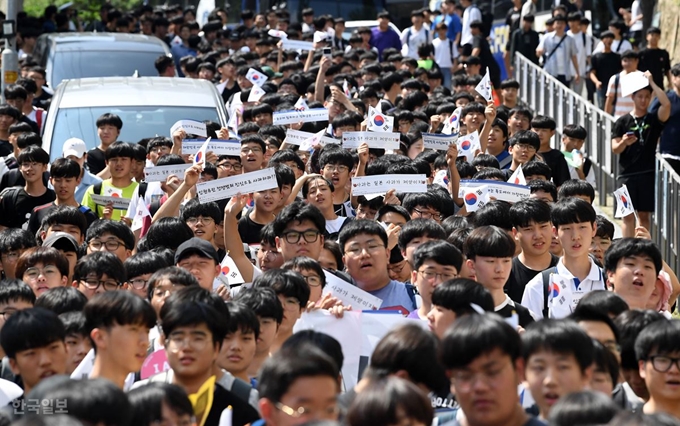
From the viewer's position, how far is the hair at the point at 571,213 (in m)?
8.02

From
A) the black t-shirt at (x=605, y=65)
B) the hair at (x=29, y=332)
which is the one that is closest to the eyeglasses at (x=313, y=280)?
the hair at (x=29, y=332)

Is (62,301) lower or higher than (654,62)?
higher

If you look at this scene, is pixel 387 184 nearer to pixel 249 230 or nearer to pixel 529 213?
pixel 249 230

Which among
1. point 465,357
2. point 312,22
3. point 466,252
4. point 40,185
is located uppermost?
point 465,357

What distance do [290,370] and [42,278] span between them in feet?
11.1

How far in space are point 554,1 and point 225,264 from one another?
18.1 m

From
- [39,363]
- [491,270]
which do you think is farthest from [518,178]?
[39,363]

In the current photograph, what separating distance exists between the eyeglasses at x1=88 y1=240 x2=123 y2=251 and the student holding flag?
5.90m

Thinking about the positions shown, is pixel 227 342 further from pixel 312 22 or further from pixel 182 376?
pixel 312 22

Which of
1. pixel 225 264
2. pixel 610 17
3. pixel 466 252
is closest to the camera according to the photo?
pixel 466 252

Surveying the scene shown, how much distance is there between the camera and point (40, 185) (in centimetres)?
1024

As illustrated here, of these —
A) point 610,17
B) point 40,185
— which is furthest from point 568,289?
point 610,17

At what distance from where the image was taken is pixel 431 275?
6742 millimetres

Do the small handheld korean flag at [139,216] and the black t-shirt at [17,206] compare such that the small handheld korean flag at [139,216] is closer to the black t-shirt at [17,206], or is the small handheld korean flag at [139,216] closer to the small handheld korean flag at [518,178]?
the black t-shirt at [17,206]
